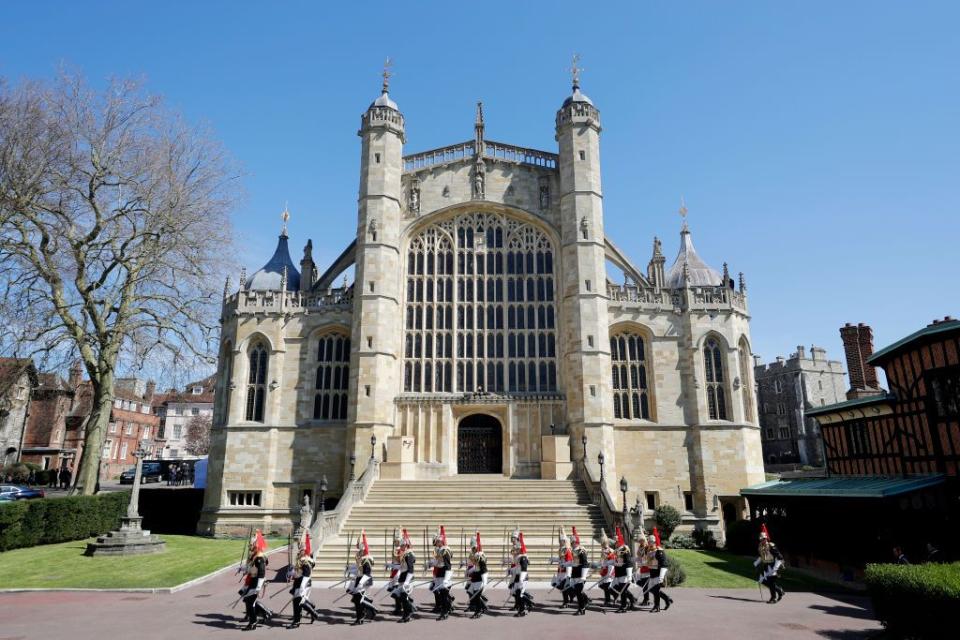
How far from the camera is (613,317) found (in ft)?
101

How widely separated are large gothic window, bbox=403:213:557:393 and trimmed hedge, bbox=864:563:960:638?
1873cm

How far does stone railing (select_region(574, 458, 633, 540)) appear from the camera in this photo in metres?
20.3

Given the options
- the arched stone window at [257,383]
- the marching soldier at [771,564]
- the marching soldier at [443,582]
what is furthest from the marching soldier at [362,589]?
the arched stone window at [257,383]

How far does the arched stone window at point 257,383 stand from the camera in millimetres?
30141

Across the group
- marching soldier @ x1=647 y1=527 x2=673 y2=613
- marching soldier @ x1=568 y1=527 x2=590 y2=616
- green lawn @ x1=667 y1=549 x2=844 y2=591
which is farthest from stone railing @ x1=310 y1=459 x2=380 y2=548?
green lawn @ x1=667 y1=549 x2=844 y2=591

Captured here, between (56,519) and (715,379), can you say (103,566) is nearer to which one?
(56,519)

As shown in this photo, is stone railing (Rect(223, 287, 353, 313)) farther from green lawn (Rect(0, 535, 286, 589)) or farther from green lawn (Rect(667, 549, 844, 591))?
green lawn (Rect(667, 549, 844, 591))

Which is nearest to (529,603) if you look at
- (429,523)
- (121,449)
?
(429,523)

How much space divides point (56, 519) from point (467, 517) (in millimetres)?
15371

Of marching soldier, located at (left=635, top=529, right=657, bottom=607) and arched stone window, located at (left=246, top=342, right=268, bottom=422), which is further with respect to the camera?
arched stone window, located at (left=246, top=342, right=268, bottom=422)

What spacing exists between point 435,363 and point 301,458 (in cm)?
795

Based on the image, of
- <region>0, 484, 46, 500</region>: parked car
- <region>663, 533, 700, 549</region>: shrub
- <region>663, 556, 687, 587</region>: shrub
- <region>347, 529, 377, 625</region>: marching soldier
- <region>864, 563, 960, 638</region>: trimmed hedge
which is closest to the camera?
<region>864, 563, 960, 638</region>: trimmed hedge

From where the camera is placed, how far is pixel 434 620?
13.5 metres

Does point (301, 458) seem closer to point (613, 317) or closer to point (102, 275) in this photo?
point (102, 275)
